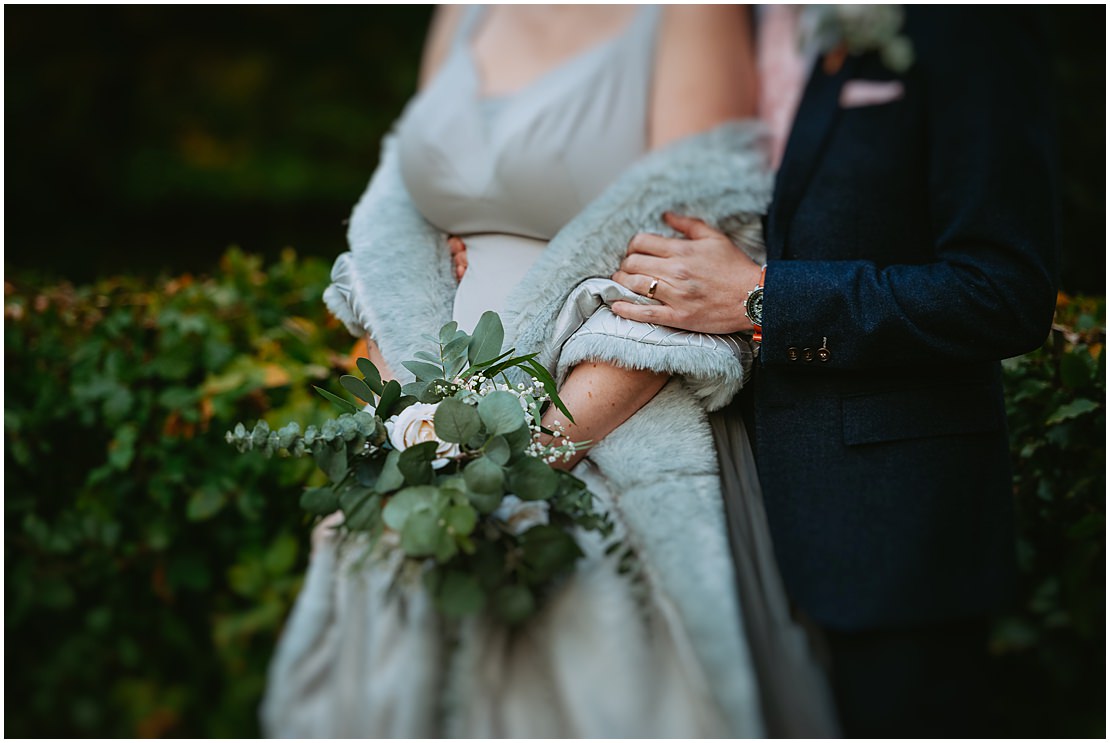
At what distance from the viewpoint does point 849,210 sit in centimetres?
126

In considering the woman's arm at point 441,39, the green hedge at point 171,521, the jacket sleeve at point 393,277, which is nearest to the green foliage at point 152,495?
the green hedge at point 171,521

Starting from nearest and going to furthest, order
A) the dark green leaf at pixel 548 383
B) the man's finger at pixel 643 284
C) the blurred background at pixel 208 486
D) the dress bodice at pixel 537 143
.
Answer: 1. the dark green leaf at pixel 548 383
2. the man's finger at pixel 643 284
3. the dress bodice at pixel 537 143
4. the blurred background at pixel 208 486

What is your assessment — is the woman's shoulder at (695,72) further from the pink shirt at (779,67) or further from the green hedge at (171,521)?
the green hedge at (171,521)

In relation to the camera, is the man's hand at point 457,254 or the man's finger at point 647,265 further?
the man's hand at point 457,254

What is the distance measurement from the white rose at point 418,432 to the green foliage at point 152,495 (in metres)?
0.68

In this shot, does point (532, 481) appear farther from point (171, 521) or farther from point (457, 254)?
point (171, 521)

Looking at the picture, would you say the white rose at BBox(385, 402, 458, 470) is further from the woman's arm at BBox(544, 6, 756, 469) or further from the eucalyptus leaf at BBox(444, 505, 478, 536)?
the woman's arm at BBox(544, 6, 756, 469)

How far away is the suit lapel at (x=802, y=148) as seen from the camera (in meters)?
1.30

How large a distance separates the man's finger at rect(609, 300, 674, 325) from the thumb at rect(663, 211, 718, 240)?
0.14m

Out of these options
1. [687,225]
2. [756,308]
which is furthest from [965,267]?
[687,225]

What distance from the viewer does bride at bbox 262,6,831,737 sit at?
1118 millimetres

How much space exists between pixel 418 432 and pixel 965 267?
75cm

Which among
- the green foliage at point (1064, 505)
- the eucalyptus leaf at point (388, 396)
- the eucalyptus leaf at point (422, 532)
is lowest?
the green foliage at point (1064, 505)

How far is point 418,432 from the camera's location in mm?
1126
